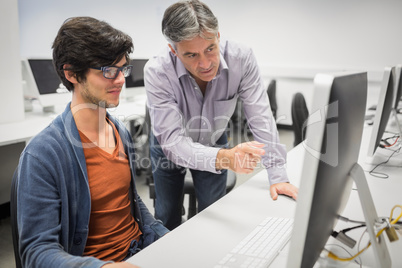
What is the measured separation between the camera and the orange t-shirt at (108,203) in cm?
106

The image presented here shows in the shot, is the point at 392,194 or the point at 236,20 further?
the point at 236,20

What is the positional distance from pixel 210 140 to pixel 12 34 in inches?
72.2

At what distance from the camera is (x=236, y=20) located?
17.9 feet

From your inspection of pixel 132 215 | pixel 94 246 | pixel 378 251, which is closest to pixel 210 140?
pixel 132 215

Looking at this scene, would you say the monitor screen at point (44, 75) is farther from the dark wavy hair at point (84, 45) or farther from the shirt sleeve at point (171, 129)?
the dark wavy hair at point (84, 45)

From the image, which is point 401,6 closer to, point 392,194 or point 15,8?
point 392,194

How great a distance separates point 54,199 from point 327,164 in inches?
28.3

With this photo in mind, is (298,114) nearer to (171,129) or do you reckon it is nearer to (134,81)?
(171,129)

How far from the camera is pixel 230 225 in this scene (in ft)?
3.50

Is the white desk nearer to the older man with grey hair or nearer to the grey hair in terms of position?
the older man with grey hair

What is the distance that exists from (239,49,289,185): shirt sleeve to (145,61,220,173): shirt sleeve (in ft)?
0.89

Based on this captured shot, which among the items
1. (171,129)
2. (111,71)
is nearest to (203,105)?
(171,129)

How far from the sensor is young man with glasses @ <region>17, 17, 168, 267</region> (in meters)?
0.86

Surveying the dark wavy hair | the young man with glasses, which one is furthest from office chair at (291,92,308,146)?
the dark wavy hair
